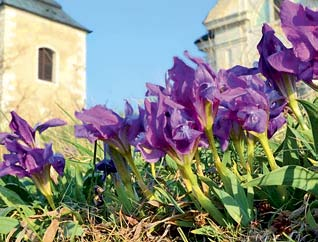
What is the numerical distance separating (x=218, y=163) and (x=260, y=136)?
0.05 metres

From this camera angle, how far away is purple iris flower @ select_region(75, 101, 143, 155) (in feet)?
2.06

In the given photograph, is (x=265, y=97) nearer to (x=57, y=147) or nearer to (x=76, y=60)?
(x=57, y=147)

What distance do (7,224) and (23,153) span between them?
95 mm

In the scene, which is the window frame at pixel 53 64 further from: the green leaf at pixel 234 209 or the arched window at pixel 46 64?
the green leaf at pixel 234 209

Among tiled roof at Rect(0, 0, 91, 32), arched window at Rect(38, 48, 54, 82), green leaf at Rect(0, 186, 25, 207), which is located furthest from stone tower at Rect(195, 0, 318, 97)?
tiled roof at Rect(0, 0, 91, 32)

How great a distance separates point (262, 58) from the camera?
58cm

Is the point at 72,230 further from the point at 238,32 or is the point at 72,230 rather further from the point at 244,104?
the point at 238,32

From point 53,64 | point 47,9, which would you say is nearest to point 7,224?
point 53,64

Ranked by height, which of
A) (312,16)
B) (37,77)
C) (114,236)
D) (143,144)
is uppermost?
(37,77)

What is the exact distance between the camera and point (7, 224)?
27.5 inches

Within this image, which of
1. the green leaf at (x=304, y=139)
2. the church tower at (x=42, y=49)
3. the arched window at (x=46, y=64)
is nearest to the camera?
the green leaf at (x=304, y=139)

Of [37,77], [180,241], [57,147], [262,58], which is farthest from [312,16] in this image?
[37,77]

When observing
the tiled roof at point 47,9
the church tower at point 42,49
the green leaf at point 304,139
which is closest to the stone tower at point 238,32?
the green leaf at point 304,139

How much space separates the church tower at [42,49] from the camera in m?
17.9
